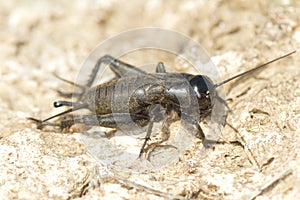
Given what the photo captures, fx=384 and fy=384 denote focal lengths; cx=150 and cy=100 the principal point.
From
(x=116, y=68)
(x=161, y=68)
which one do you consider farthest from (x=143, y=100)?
(x=116, y=68)

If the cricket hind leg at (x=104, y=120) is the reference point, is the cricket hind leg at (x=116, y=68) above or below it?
above

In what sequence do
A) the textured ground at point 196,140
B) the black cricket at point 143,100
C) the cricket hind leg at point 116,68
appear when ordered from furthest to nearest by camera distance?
the cricket hind leg at point 116,68 → the black cricket at point 143,100 → the textured ground at point 196,140

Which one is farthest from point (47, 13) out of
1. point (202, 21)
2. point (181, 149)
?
point (181, 149)

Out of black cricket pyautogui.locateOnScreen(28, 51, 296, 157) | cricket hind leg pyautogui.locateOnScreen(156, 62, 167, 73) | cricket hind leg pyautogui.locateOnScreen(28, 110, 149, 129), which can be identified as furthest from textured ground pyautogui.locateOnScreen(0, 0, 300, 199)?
cricket hind leg pyautogui.locateOnScreen(156, 62, 167, 73)

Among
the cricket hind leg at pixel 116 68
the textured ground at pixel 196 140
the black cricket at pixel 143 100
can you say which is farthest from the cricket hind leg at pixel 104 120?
the cricket hind leg at pixel 116 68

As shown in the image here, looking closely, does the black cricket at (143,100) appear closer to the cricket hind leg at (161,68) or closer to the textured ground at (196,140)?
the cricket hind leg at (161,68)

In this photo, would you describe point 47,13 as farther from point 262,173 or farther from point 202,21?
point 262,173

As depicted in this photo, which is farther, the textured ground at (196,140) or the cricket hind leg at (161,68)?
the cricket hind leg at (161,68)
